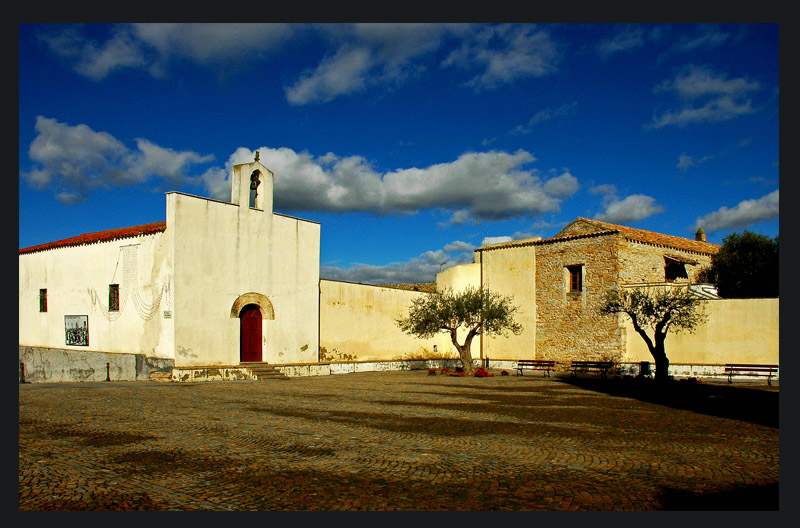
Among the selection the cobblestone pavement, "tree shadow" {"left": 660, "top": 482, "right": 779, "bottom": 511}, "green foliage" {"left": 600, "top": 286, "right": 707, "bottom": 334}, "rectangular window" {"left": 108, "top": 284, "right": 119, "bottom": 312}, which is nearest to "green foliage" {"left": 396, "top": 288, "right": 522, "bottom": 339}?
"green foliage" {"left": 600, "top": 286, "right": 707, "bottom": 334}

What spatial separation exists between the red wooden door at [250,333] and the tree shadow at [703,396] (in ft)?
41.7

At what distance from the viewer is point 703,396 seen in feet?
58.5

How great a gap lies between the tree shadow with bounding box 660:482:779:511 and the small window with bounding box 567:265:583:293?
76.1ft

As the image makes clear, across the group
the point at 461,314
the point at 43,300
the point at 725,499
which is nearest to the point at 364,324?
the point at 461,314

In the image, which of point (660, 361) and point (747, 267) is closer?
point (660, 361)

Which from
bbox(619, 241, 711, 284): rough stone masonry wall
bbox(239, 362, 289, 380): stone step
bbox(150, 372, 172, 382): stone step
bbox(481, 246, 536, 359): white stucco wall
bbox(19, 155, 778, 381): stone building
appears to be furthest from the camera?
bbox(481, 246, 536, 359): white stucco wall

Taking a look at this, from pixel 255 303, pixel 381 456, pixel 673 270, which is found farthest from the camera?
pixel 673 270

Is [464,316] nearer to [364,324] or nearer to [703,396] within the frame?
[364,324]

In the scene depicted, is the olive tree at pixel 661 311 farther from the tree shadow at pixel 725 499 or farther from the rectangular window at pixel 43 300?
the rectangular window at pixel 43 300

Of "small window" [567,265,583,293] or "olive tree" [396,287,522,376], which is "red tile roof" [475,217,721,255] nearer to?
"small window" [567,265,583,293]

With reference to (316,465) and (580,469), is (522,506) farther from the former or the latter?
(316,465)

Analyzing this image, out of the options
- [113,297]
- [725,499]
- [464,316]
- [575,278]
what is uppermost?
[575,278]

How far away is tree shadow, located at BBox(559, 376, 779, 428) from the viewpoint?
13656mm

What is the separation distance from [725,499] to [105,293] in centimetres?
2250
